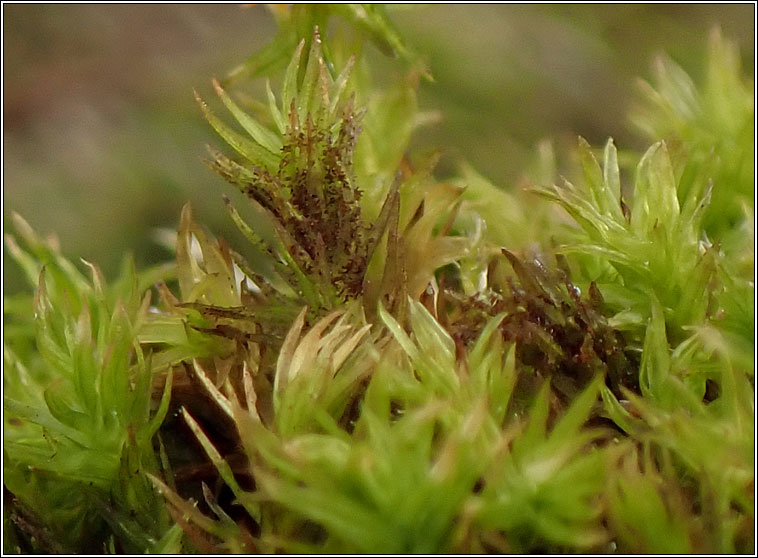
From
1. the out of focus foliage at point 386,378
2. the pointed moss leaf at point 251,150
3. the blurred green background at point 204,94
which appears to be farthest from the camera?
the blurred green background at point 204,94

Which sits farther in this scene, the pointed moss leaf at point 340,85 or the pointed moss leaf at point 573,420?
the pointed moss leaf at point 340,85

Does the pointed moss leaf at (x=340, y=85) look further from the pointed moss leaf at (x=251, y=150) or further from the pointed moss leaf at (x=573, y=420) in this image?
the pointed moss leaf at (x=573, y=420)

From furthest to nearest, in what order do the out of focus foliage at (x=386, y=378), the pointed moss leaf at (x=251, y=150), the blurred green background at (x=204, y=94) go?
the blurred green background at (x=204, y=94), the pointed moss leaf at (x=251, y=150), the out of focus foliage at (x=386, y=378)

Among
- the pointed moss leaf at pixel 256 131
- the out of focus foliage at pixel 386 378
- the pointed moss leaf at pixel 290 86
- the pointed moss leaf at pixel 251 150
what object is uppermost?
the pointed moss leaf at pixel 290 86

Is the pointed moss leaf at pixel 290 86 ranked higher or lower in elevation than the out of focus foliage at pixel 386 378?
higher

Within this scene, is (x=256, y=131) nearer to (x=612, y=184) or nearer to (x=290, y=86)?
(x=290, y=86)

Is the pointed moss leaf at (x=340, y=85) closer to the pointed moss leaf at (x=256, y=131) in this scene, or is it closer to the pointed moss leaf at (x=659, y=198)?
the pointed moss leaf at (x=256, y=131)

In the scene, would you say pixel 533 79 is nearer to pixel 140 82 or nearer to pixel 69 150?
pixel 140 82

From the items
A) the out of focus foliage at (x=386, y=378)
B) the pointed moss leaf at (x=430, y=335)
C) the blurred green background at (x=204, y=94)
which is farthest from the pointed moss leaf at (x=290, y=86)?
the blurred green background at (x=204, y=94)

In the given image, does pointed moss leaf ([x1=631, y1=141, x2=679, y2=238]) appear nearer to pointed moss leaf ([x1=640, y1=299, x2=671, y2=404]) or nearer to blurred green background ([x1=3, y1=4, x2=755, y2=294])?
pointed moss leaf ([x1=640, y1=299, x2=671, y2=404])
